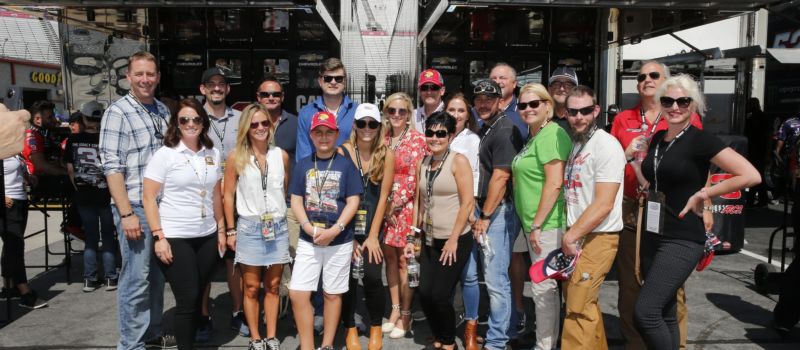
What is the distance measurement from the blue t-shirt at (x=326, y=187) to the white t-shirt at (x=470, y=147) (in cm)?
81

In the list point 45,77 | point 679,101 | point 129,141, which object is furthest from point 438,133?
point 45,77

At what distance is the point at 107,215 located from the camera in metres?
5.92

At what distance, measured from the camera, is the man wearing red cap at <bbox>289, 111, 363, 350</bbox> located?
12.8ft

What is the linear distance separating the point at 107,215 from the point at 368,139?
10.8ft

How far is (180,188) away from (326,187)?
0.93 meters

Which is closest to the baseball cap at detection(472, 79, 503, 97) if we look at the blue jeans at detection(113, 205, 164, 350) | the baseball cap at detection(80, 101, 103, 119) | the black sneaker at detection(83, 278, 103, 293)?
the blue jeans at detection(113, 205, 164, 350)

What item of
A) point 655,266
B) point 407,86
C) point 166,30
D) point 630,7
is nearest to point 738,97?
point 630,7

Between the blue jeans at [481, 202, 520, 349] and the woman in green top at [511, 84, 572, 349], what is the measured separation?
291 mm

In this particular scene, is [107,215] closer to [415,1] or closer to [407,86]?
[407,86]

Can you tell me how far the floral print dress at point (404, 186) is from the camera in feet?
14.5

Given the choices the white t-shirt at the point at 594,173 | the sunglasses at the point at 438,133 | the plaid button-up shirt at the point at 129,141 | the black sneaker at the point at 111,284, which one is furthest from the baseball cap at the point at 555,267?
the black sneaker at the point at 111,284

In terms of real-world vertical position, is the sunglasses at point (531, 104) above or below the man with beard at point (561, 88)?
below

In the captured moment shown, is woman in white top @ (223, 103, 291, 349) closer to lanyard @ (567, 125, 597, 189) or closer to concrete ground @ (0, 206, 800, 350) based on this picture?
concrete ground @ (0, 206, 800, 350)

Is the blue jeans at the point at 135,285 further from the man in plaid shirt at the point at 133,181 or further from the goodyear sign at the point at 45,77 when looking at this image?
the goodyear sign at the point at 45,77
